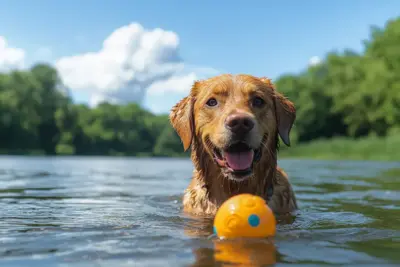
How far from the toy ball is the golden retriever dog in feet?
2.89

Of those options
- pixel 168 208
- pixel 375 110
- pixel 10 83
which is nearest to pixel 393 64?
pixel 375 110

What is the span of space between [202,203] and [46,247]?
2541mm

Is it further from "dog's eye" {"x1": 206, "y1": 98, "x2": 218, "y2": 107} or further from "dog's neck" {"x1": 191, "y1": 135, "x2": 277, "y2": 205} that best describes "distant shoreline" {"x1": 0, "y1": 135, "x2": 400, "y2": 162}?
"dog's eye" {"x1": 206, "y1": 98, "x2": 218, "y2": 107}

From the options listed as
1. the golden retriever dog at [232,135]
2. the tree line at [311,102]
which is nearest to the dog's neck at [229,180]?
the golden retriever dog at [232,135]

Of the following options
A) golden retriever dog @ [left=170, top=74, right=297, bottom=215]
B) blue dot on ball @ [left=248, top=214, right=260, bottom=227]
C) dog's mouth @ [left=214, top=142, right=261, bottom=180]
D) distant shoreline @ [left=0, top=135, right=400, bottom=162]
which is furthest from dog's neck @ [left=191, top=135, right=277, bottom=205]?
distant shoreline @ [left=0, top=135, right=400, bottom=162]

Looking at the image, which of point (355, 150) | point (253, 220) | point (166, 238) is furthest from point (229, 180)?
point (355, 150)

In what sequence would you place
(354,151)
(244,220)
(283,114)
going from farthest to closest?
(354,151), (283,114), (244,220)

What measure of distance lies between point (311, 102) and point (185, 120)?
70767 mm

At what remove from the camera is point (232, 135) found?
16.8ft

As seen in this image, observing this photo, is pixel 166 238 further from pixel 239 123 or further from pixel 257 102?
pixel 257 102

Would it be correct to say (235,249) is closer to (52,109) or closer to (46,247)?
(46,247)

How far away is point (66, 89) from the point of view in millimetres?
89250

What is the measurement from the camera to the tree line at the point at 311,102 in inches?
2173

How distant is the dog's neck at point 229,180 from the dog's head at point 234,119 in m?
0.10
